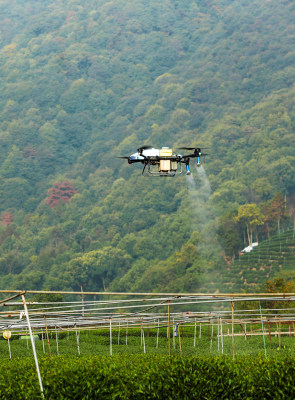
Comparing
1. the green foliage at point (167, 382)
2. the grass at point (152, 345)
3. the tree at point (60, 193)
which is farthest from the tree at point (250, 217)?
the green foliage at point (167, 382)

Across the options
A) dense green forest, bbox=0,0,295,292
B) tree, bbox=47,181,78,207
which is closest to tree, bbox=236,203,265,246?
dense green forest, bbox=0,0,295,292

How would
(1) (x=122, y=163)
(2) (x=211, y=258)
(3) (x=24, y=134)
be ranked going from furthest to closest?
(3) (x=24, y=134), (1) (x=122, y=163), (2) (x=211, y=258)

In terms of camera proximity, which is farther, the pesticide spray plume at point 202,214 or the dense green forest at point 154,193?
the pesticide spray plume at point 202,214

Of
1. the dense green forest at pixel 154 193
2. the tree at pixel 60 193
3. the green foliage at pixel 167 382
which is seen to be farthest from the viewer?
the tree at pixel 60 193

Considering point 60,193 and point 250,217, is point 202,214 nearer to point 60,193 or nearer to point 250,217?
point 250,217

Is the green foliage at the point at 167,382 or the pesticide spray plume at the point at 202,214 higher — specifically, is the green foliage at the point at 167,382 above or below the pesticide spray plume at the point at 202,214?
below

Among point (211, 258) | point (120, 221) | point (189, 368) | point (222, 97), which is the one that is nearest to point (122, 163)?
point (120, 221)

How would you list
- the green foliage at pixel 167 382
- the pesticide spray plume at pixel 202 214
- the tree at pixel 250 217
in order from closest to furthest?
1. the green foliage at pixel 167 382
2. the tree at pixel 250 217
3. the pesticide spray plume at pixel 202 214

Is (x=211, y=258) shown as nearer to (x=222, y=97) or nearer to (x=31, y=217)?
(x=31, y=217)

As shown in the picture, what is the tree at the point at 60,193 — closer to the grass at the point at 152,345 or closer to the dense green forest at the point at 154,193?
the dense green forest at the point at 154,193
